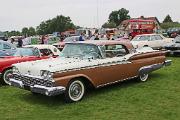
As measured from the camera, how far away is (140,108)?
757 centimetres

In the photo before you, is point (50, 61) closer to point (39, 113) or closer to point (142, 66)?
point (39, 113)

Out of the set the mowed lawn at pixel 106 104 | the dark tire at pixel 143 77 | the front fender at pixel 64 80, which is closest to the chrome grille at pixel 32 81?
the front fender at pixel 64 80

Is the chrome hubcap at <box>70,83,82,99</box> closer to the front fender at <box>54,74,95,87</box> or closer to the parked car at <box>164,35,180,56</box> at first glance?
the front fender at <box>54,74,95,87</box>

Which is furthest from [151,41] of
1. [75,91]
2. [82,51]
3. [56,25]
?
[56,25]

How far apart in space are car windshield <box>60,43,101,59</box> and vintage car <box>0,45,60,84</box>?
2.26 m

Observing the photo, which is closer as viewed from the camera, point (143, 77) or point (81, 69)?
point (81, 69)

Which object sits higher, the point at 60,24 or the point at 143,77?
the point at 60,24

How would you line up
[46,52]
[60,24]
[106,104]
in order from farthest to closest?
[60,24] < [46,52] < [106,104]

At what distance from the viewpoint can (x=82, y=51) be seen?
923 cm

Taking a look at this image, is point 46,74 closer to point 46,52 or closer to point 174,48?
point 46,52

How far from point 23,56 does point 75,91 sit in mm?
3822

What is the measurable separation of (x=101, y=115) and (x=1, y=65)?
4796 millimetres

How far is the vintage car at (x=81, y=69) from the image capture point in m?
7.90

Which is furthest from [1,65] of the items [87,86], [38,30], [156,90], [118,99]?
[38,30]
